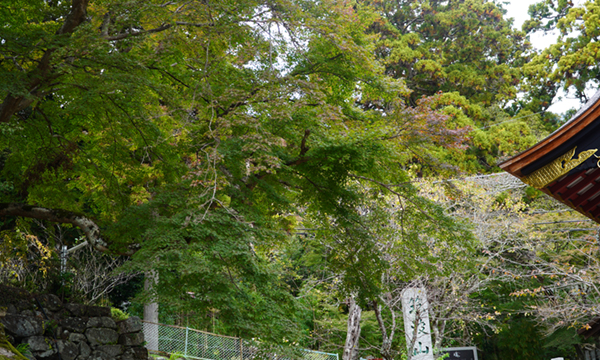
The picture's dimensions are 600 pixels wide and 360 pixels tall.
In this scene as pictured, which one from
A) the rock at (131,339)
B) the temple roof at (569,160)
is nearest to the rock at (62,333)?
the rock at (131,339)

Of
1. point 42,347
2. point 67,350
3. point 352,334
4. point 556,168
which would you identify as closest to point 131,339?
point 67,350

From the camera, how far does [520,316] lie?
49.8ft

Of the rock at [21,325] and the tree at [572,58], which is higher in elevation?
the tree at [572,58]

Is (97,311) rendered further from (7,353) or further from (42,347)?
(7,353)

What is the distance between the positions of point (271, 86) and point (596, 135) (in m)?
4.53

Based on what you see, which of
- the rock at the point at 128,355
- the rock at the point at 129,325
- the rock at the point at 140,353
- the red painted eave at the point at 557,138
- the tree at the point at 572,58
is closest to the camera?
the red painted eave at the point at 557,138

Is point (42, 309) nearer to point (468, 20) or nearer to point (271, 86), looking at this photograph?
point (271, 86)

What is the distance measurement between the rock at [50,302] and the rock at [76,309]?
6.5 inches

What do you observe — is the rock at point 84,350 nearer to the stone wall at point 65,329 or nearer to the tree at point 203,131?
the stone wall at point 65,329

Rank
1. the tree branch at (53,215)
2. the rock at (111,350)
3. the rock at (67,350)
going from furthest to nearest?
1. the rock at (111,350)
2. the rock at (67,350)
3. the tree branch at (53,215)

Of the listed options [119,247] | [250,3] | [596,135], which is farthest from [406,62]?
[596,135]

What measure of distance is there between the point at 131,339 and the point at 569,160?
9793 millimetres

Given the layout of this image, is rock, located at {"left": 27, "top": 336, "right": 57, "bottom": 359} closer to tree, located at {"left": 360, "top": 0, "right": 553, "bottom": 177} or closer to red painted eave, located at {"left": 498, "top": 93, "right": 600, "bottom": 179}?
red painted eave, located at {"left": 498, "top": 93, "right": 600, "bottom": 179}

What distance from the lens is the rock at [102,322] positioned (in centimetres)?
978
